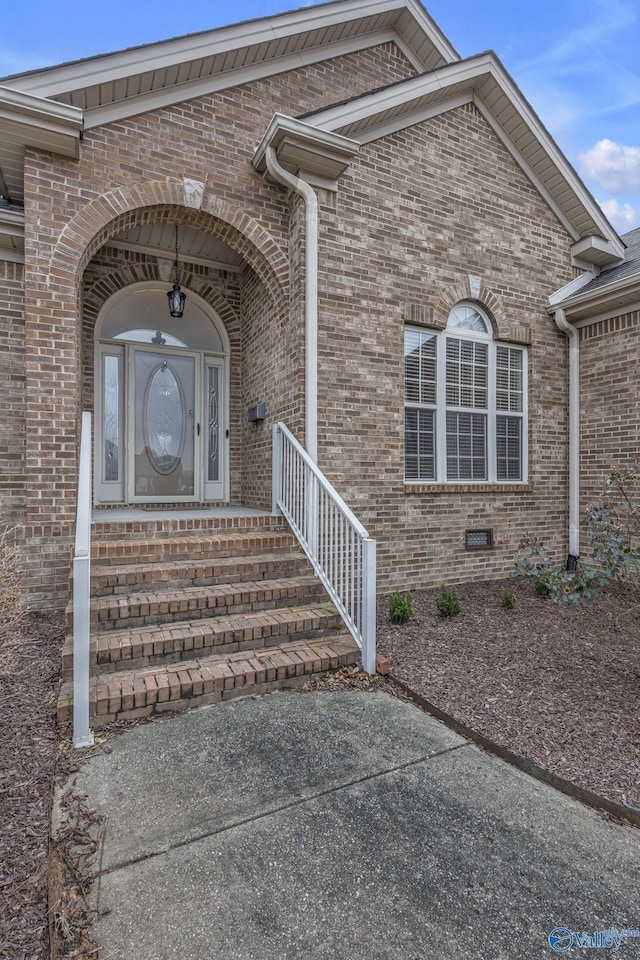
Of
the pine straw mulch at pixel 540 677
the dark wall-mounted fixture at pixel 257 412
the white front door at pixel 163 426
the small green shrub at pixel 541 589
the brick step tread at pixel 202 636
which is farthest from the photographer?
the white front door at pixel 163 426

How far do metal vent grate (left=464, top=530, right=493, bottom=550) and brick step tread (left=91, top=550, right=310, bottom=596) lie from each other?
2554mm

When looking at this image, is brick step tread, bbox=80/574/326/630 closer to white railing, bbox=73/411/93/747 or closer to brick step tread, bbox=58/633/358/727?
brick step tread, bbox=58/633/358/727

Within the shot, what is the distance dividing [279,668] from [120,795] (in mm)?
1256

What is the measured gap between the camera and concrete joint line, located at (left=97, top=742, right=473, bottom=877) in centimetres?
191

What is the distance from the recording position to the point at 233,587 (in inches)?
161

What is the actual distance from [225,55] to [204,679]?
241 inches

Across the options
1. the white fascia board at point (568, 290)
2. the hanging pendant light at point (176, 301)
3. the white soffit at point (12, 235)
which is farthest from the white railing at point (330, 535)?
the white fascia board at point (568, 290)

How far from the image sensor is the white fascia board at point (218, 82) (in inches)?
186

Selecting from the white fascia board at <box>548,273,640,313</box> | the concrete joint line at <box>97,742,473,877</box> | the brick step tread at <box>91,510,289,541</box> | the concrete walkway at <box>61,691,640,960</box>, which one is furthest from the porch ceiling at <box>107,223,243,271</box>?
the concrete joint line at <box>97,742,473,877</box>

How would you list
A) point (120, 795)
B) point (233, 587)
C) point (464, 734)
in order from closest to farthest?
point (120, 795) < point (464, 734) < point (233, 587)

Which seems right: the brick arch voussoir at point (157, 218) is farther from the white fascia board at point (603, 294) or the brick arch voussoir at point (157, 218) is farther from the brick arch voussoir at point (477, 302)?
the white fascia board at point (603, 294)

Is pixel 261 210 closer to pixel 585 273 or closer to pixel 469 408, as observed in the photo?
pixel 469 408

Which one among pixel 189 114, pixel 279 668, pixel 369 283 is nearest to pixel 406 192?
pixel 369 283

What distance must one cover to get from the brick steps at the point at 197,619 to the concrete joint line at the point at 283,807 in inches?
41.1
